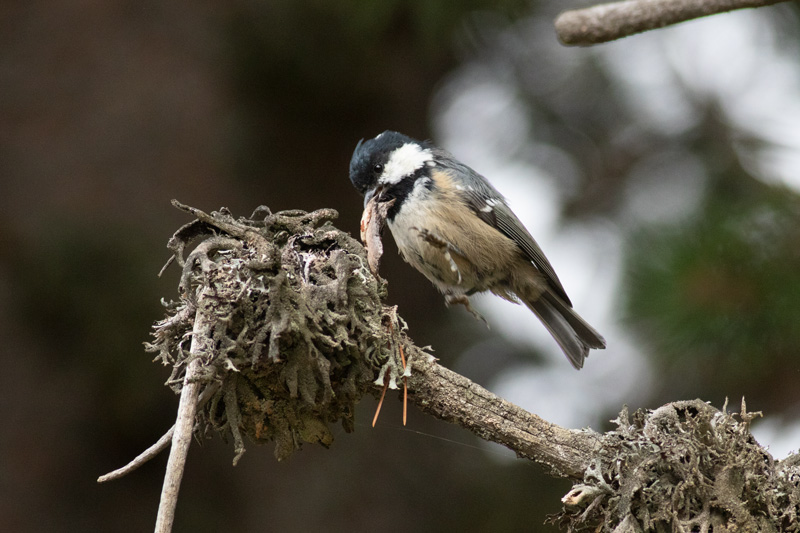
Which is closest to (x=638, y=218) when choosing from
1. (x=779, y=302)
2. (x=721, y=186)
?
(x=721, y=186)

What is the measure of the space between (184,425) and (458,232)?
6.12 ft

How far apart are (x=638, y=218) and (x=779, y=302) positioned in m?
1.44

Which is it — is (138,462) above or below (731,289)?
below

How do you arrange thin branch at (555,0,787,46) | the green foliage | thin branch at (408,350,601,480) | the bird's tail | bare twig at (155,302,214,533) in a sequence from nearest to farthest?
1. bare twig at (155,302,214,533)
2. thin branch at (555,0,787,46)
3. thin branch at (408,350,601,480)
4. the green foliage
5. the bird's tail

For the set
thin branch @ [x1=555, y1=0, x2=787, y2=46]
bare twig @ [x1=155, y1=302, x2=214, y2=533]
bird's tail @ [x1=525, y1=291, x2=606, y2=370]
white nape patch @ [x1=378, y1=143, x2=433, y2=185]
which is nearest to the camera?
bare twig @ [x1=155, y1=302, x2=214, y2=533]

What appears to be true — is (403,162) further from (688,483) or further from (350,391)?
(688,483)

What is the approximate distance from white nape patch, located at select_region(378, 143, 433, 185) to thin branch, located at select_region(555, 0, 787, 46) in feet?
5.81

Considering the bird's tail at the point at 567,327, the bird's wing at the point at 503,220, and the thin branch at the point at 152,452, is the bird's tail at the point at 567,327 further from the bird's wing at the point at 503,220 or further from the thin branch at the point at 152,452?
the thin branch at the point at 152,452

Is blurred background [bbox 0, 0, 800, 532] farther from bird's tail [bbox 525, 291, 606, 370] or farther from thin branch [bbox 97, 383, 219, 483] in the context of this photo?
thin branch [bbox 97, 383, 219, 483]

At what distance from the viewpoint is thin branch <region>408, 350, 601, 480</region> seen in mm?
1812

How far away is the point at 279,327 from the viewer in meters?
1.62

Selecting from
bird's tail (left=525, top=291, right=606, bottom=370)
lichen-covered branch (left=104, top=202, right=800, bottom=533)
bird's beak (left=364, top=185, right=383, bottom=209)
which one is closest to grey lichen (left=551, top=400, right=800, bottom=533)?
lichen-covered branch (left=104, top=202, right=800, bottom=533)

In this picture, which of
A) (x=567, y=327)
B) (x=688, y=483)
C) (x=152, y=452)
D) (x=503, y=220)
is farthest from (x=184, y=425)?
(x=567, y=327)

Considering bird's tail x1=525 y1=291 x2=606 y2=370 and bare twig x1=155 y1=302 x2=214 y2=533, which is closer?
bare twig x1=155 y1=302 x2=214 y2=533
